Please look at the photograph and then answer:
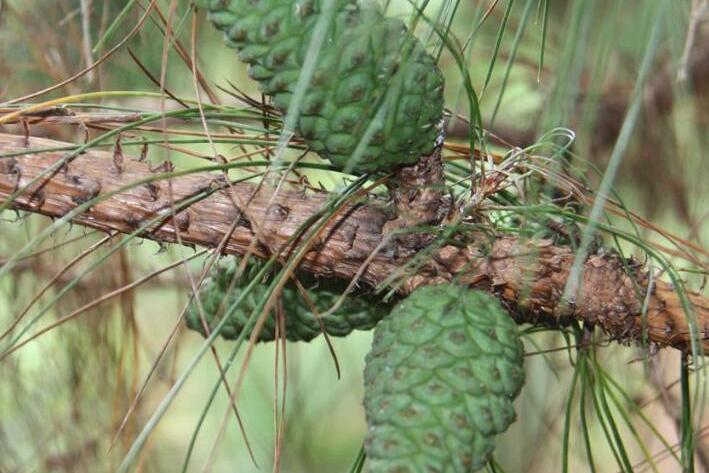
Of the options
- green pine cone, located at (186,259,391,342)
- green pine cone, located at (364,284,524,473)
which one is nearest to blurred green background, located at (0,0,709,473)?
green pine cone, located at (186,259,391,342)

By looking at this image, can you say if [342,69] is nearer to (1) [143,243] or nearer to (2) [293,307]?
(2) [293,307]

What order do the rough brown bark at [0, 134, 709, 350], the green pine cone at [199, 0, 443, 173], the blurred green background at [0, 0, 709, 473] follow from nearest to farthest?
the green pine cone at [199, 0, 443, 173]
the rough brown bark at [0, 134, 709, 350]
the blurred green background at [0, 0, 709, 473]

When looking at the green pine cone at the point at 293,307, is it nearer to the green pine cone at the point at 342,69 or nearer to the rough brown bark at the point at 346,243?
the rough brown bark at the point at 346,243

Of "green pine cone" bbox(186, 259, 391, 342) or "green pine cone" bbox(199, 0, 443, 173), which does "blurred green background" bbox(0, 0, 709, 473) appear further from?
"green pine cone" bbox(199, 0, 443, 173)

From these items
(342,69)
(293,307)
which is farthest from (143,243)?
(342,69)

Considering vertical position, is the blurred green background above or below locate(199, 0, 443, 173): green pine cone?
below
